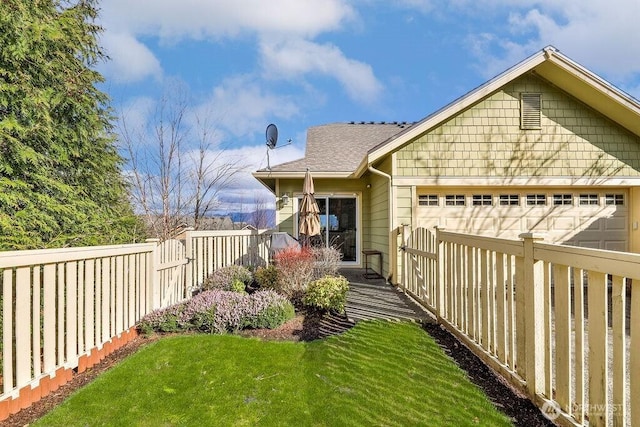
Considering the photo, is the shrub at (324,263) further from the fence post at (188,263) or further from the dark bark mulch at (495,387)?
the dark bark mulch at (495,387)

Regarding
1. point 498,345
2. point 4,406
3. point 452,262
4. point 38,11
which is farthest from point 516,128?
point 38,11

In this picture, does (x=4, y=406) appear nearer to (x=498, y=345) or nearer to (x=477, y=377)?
(x=477, y=377)

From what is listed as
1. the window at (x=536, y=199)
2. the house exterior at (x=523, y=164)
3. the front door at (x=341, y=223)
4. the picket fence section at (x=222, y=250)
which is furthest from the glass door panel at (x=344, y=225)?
the window at (x=536, y=199)

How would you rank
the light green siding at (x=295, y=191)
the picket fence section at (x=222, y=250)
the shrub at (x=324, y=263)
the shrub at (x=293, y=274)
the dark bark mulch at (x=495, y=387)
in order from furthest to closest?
the light green siding at (x=295, y=191), the shrub at (x=324, y=263), the picket fence section at (x=222, y=250), the shrub at (x=293, y=274), the dark bark mulch at (x=495, y=387)

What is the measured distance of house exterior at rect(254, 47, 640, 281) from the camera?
7.41 m

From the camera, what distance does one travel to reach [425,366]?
363 cm

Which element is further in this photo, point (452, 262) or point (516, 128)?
point (516, 128)

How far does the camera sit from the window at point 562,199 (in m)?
7.79

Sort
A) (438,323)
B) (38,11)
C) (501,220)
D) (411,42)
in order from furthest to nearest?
1. (411,42)
2. (501,220)
3. (38,11)
4. (438,323)

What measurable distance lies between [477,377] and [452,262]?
151 cm

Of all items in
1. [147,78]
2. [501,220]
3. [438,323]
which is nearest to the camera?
[438,323]

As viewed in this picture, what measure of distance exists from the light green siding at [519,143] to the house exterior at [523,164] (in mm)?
22

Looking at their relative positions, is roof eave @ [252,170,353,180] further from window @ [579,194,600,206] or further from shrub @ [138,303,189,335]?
window @ [579,194,600,206]

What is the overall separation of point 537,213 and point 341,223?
5.16 m
